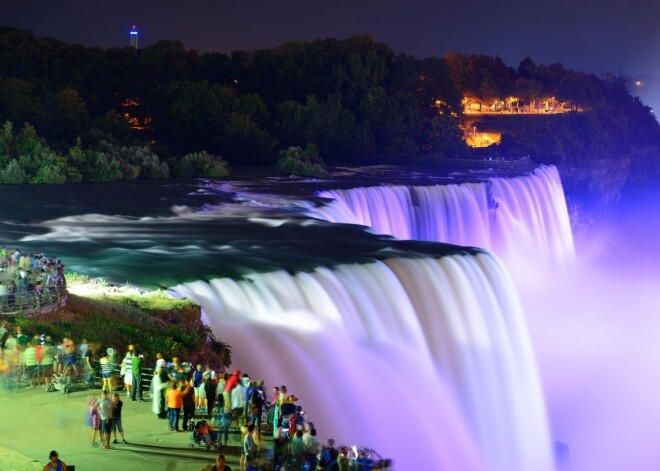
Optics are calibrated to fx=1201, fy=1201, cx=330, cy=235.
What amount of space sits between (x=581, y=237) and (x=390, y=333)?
5519 cm

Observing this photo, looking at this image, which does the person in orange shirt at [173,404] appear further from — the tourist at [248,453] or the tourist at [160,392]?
the tourist at [248,453]

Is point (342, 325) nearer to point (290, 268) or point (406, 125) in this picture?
point (290, 268)

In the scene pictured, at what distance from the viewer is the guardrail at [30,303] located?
67.9 ft

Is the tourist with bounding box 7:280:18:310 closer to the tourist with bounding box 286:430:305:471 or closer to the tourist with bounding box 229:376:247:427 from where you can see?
the tourist with bounding box 229:376:247:427

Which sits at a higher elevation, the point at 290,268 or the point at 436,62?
the point at 436,62

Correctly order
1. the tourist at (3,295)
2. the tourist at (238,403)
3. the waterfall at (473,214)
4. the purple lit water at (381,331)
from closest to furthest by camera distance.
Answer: the tourist at (238,403)
the tourist at (3,295)
the purple lit water at (381,331)
the waterfall at (473,214)

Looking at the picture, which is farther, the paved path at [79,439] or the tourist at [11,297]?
the tourist at [11,297]

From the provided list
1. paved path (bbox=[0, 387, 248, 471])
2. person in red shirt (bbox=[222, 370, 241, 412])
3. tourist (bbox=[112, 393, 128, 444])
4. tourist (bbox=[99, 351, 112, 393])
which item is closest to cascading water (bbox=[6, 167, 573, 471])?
tourist (bbox=[99, 351, 112, 393])

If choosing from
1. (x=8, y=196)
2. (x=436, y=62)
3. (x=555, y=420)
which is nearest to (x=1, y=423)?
(x=555, y=420)

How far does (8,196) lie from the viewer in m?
44.8

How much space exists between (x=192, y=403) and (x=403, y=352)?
9252 mm

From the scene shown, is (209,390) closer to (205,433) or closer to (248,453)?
(205,433)

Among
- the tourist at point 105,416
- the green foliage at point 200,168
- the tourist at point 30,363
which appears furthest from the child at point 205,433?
the green foliage at point 200,168

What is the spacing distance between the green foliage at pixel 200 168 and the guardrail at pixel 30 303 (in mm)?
34803
